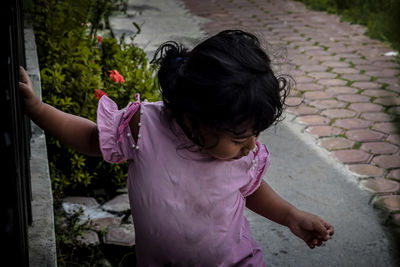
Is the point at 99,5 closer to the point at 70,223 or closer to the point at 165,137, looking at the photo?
the point at 70,223

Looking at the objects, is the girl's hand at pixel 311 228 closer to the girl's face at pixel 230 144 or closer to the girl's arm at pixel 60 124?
the girl's face at pixel 230 144

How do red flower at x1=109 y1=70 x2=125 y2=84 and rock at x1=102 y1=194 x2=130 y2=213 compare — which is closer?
rock at x1=102 y1=194 x2=130 y2=213

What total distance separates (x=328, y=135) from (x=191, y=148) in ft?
8.54

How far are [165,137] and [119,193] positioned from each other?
151 centimetres

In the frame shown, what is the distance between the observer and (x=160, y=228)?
5.33ft

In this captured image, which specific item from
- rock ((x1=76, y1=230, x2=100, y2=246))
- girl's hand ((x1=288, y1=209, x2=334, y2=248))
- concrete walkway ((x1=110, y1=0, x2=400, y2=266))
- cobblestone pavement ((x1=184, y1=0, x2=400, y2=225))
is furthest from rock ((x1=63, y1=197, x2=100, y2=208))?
girl's hand ((x1=288, y1=209, x2=334, y2=248))

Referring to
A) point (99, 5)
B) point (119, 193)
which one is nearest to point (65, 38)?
point (99, 5)

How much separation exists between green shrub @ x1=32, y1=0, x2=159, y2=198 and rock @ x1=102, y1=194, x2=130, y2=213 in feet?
0.34

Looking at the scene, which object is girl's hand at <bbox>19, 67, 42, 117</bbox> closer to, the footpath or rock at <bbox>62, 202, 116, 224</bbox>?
the footpath

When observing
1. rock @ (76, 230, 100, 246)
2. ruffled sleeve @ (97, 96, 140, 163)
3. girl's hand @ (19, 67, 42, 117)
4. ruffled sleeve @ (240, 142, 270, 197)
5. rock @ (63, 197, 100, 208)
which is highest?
girl's hand @ (19, 67, 42, 117)

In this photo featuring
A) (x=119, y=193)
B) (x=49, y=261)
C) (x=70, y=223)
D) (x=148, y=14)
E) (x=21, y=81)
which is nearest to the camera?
(x=21, y=81)

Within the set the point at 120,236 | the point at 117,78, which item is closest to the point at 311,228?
the point at 120,236

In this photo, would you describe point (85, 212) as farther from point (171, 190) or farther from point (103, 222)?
point (171, 190)

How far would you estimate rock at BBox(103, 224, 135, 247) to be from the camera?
2.60 metres
